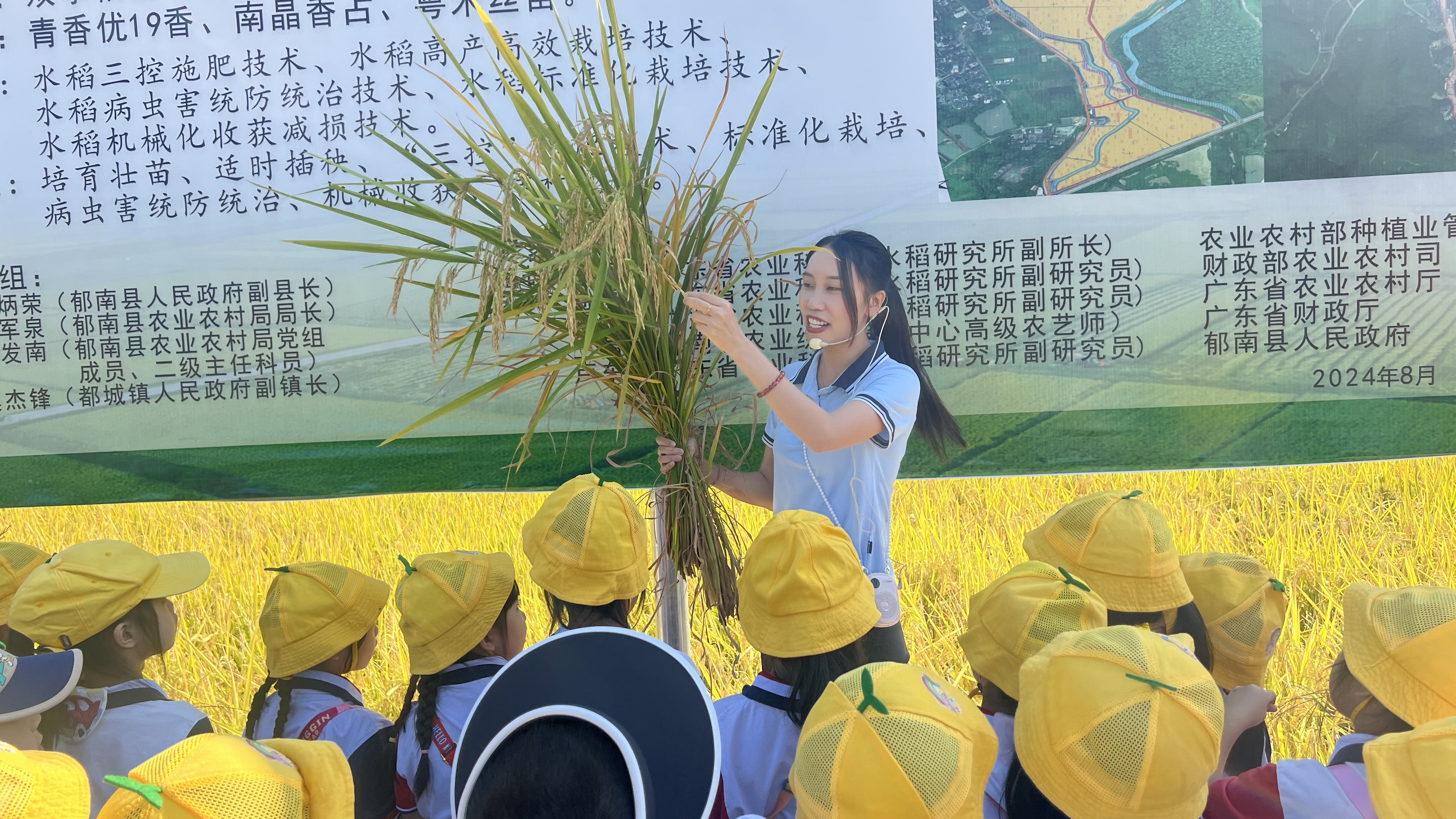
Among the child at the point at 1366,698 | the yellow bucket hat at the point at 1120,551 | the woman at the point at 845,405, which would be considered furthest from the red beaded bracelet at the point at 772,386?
the child at the point at 1366,698

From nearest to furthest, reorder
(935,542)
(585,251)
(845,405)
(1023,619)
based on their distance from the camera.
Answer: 1. (1023,619)
2. (585,251)
3. (845,405)
4. (935,542)

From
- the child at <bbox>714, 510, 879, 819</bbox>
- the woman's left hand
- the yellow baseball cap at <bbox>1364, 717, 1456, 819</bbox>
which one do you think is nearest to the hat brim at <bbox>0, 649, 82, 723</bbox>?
the child at <bbox>714, 510, 879, 819</bbox>

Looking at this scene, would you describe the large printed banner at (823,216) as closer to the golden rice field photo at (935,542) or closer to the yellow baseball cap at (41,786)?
the golden rice field photo at (935,542)

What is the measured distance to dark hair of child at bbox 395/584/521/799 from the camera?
1.57 meters

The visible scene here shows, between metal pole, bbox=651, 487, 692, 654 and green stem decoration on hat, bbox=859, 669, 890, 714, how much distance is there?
4.04 ft

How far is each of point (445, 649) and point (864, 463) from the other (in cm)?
98

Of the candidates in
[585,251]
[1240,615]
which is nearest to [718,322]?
[585,251]

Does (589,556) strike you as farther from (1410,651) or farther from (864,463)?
(1410,651)

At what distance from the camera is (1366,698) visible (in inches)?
55.4

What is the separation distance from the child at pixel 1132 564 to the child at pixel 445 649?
3.47 ft

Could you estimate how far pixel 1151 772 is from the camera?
40.9 inches

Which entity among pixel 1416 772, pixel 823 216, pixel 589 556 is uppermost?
pixel 823 216

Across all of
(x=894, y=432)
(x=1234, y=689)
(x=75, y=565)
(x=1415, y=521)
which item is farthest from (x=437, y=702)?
(x=1415, y=521)

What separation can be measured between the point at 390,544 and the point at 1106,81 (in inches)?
94.6
